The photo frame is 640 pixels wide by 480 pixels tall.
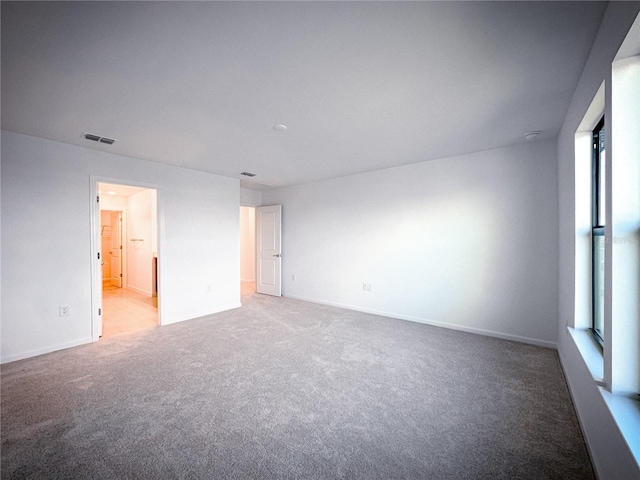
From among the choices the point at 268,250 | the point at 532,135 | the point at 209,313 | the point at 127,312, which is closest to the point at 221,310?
the point at 209,313

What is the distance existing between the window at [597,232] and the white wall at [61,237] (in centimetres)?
495

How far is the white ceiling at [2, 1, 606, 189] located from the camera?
1349mm

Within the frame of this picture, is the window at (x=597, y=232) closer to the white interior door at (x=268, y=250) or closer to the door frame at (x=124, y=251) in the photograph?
the white interior door at (x=268, y=250)

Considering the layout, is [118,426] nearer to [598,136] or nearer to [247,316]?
[247,316]

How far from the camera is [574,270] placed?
→ 2.17 metres

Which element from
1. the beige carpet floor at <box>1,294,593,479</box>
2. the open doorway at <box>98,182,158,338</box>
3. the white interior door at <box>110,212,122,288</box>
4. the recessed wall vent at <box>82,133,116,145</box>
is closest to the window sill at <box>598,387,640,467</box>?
the beige carpet floor at <box>1,294,593,479</box>

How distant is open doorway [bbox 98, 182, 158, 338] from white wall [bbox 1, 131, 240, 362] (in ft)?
3.65

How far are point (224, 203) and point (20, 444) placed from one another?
3.78 meters

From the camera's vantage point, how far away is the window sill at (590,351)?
5.03ft

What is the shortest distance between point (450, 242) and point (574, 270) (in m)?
1.67

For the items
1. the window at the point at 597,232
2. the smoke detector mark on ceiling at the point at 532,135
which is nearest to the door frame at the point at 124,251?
the smoke detector mark on ceiling at the point at 532,135

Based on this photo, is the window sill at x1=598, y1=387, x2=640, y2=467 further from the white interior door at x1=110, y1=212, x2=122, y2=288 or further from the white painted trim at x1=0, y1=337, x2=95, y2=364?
the white interior door at x1=110, y1=212, x2=122, y2=288

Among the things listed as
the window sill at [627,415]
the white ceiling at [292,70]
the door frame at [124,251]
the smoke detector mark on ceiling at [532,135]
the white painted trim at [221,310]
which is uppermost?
the smoke detector mark on ceiling at [532,135]

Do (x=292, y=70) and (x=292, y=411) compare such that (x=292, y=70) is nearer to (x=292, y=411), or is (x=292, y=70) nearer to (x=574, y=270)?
(x=292, y=411)
